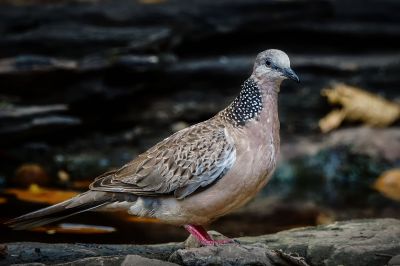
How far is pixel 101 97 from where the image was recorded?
393 inches

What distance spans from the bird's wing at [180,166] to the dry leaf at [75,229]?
1.13 metres

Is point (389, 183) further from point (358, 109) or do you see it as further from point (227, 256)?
point (227, 256)

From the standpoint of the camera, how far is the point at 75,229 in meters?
6.93

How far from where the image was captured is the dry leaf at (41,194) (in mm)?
7961

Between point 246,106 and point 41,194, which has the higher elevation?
point 41,194

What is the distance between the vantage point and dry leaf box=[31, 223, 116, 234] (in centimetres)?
684

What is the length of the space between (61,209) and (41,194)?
8.48 ft

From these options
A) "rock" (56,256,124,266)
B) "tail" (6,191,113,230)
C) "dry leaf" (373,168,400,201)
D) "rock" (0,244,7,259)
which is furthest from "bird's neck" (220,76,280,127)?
"dry leaf" (373,168,400,201)

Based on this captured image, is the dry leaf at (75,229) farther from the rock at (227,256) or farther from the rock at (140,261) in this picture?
the rock at (140,261)

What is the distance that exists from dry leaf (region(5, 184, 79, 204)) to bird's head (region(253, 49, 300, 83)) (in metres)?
2.91

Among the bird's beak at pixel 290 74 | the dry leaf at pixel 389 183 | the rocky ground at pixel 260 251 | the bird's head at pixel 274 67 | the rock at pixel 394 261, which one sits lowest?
the rock at pixel 394 261

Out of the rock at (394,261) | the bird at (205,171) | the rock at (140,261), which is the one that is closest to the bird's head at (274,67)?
the bird at (205,171)

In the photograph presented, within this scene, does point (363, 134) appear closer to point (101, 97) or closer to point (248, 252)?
point (101, 97)

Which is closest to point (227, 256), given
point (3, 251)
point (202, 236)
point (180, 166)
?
point (202, 236)
